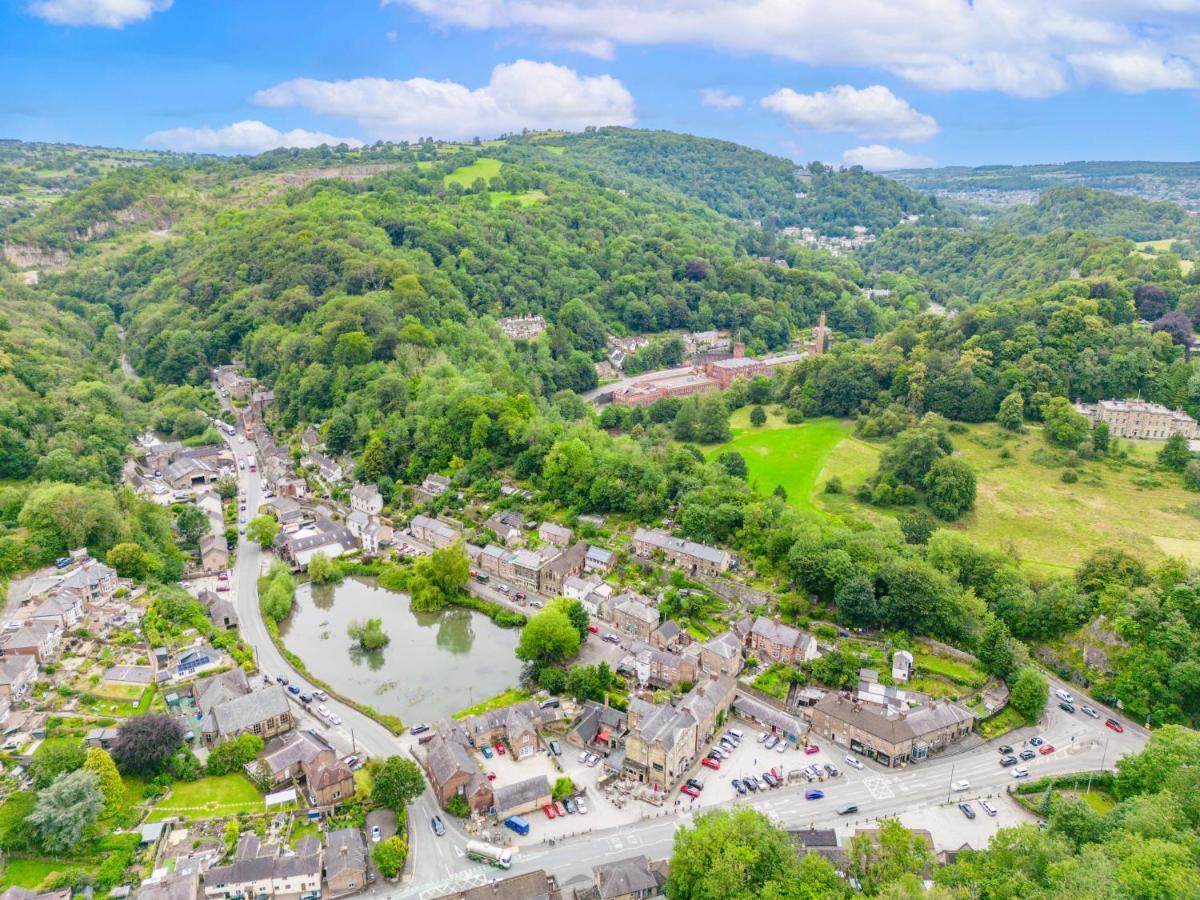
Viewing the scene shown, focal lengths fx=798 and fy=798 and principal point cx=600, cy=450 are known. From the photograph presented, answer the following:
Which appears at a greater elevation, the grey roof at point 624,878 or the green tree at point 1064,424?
the green tree at point 1064,424

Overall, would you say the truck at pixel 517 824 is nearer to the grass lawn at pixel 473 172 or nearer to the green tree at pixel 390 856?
the green tree at pixel 390 856

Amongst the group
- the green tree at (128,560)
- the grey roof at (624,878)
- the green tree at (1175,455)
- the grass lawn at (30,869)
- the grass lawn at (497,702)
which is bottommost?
the grass lawn at (497,702)

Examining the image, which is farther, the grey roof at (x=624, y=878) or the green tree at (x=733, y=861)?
the grey roof at (x=624, y=878)

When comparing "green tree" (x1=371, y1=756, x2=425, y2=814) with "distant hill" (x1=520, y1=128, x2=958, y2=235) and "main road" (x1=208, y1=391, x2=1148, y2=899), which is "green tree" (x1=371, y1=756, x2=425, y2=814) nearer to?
"main road" (x1=208, y1=391, x2=1148, y2=899)

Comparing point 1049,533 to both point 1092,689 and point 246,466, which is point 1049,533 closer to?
point 1092,689

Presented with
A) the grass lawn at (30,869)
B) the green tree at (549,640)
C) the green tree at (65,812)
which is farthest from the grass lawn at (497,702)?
the grass lawn at (30,869)

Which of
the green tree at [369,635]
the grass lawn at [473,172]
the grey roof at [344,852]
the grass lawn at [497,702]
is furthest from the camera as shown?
the grass lawn at [473,172]

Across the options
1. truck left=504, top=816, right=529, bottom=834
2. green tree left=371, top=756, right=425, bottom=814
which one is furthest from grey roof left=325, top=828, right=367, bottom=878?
truck left=504, top=816, right=529, bottom=834
